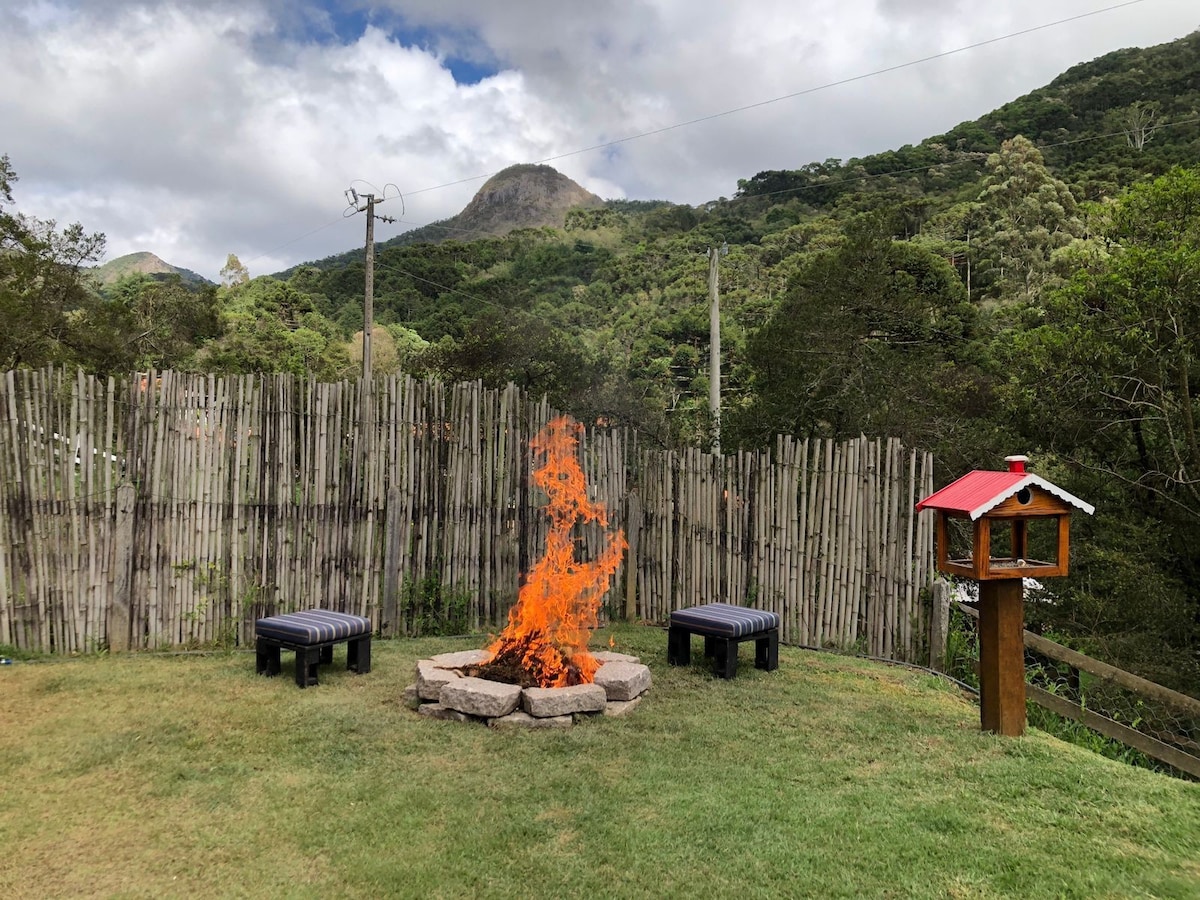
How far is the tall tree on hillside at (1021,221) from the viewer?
22.9 metres

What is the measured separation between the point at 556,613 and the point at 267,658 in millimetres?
1956

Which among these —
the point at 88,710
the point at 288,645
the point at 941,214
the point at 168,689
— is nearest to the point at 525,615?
the point at 288,645

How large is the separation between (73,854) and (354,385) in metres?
4.01

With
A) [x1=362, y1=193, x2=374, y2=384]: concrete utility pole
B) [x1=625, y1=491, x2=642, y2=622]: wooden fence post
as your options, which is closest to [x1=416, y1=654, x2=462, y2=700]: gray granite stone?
[x1=625, y1=491, x2=642, y2=622]: wooden fence post

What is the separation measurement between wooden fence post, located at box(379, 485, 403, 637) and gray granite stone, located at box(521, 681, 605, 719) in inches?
92.7

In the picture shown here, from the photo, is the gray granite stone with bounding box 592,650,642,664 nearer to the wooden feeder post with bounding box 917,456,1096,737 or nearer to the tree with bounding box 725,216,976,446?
the wooden feeder post with bounding box 917,456,1096,737

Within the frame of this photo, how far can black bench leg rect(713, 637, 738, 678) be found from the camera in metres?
5.00

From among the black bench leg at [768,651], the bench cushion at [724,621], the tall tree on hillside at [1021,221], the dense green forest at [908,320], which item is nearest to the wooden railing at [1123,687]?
the black bench leg at [768,651]

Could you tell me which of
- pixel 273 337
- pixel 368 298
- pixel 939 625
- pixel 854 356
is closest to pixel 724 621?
pixel 939 625

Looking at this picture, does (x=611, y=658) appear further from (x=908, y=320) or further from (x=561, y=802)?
(x=908, y=320)

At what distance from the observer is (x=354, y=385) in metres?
6.17

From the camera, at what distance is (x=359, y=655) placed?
5.04 metres

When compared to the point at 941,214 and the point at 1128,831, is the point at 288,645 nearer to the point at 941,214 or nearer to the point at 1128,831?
the point at 1128,831

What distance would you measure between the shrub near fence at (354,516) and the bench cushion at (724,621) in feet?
3.41
